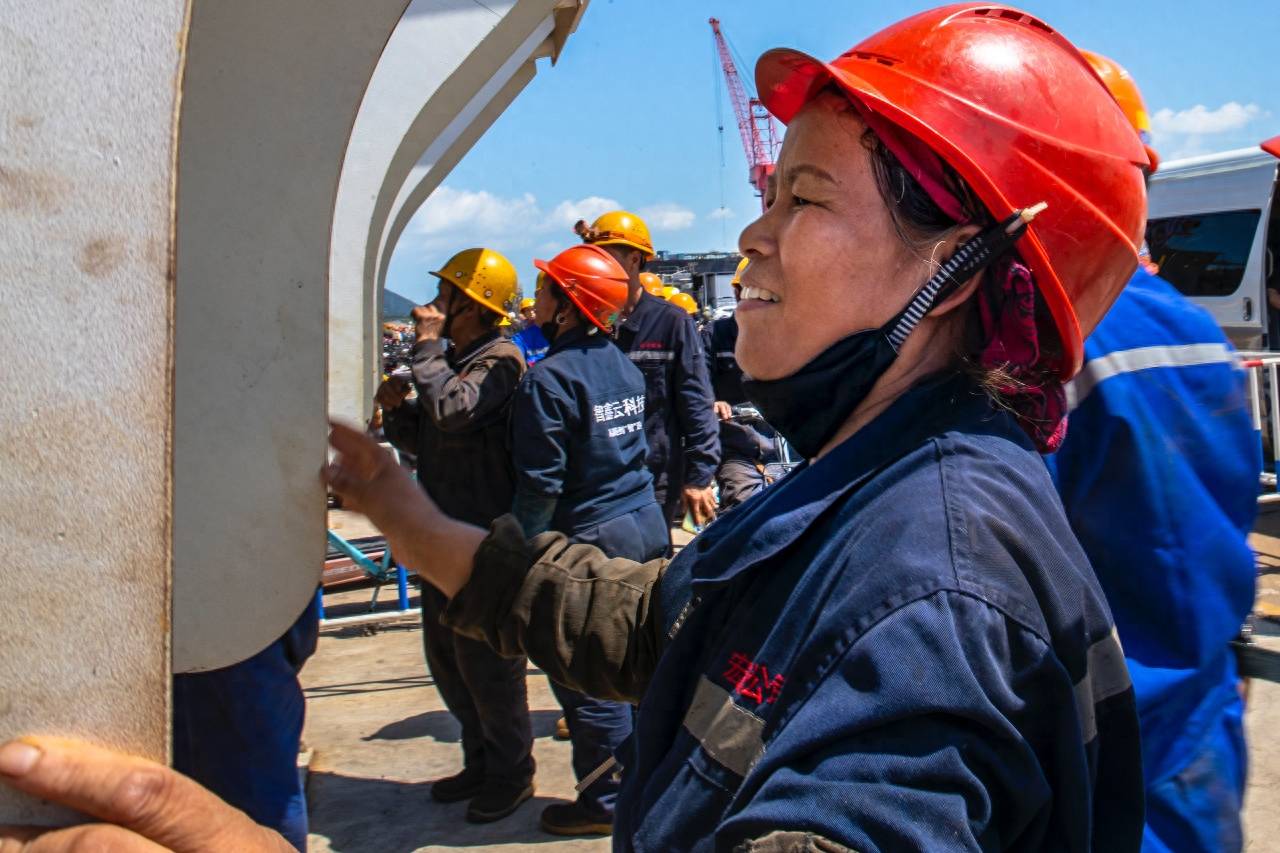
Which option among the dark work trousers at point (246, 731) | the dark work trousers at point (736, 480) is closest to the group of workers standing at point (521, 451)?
the dark work trousers at point (736, 480)

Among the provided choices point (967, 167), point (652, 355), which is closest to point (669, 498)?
point (652, 355)

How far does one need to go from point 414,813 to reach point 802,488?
3.55 meters

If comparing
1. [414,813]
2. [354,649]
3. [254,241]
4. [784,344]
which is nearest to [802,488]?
[784,344]

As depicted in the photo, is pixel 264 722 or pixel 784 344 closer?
pixel 784 344

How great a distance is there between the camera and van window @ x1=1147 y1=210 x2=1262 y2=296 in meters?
8.91

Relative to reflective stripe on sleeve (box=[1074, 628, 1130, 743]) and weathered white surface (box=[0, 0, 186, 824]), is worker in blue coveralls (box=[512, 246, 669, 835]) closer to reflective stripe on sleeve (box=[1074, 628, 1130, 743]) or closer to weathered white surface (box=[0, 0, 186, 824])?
reflective stripe on sleeve (box=[1074, 628, 1130, 743])

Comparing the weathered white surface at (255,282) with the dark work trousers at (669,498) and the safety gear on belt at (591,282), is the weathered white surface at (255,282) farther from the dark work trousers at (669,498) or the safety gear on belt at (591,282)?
the dark work trousers at (669,498)

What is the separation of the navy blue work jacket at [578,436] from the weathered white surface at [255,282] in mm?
2624

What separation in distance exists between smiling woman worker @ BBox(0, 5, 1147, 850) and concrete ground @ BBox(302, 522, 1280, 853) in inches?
113

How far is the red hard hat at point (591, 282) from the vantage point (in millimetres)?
4266

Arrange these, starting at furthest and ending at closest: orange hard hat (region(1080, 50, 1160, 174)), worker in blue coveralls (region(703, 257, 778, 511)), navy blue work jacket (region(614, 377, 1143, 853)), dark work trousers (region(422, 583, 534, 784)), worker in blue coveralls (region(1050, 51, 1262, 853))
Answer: worker in blue coveralls (region(703, 257, 778, 511)) < dark work trousers (region(422, 583, 534, 784)) < orange hard hat (region(1080, 50, 1160, 174)) < worker in blue coveralls (region(1050, 51, 1262, 853)) < navy blue work jacket (region(614, 377, 1143, 853))

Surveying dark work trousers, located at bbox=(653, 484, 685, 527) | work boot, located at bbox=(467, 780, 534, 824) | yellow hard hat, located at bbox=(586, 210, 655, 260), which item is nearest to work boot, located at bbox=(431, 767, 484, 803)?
work boot, located at bbox=(467, 780, 534, 824)

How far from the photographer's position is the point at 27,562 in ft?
2.72

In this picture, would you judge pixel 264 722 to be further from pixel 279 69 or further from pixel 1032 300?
pixel 1032 300
